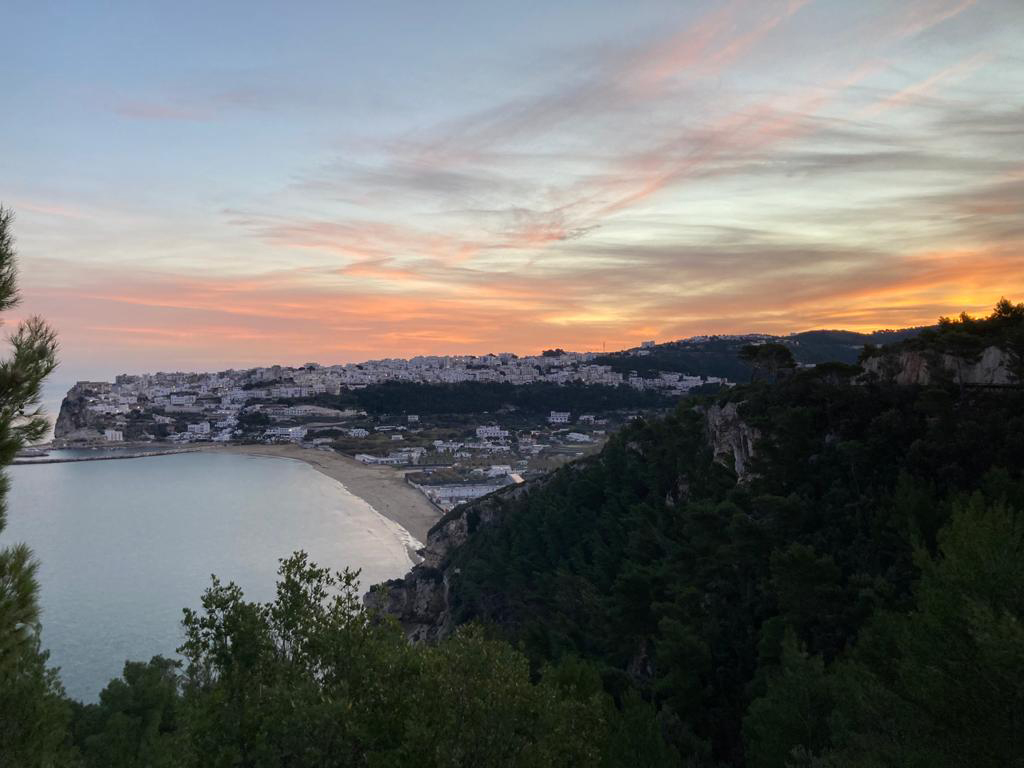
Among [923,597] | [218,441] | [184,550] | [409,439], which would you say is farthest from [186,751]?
[218,441]

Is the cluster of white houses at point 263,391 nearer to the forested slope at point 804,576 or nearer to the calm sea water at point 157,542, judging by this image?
the calm sea water at point 157,542

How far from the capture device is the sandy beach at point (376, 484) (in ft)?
173

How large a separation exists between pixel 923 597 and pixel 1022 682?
3.45m

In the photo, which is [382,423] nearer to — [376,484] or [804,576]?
[376,484]

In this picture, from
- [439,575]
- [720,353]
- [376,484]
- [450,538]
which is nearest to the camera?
[439,575]

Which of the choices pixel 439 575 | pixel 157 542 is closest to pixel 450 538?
pixel 439 575

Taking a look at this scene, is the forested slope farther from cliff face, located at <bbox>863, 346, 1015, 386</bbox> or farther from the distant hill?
the distant hill

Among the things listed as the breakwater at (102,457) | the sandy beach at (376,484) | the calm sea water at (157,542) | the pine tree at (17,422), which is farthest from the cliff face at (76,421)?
the pine tree at (17,422)

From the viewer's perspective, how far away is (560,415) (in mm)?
105438

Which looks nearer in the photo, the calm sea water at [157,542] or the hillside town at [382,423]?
the calm sea water at [157,542]

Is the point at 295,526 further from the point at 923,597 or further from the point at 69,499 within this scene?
the point at 923,597

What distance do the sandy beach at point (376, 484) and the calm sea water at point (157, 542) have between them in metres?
1.31

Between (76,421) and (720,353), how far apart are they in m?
108

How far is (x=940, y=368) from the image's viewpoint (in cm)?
1861
